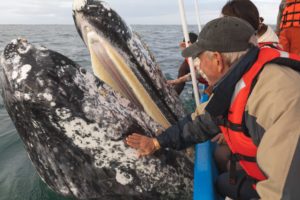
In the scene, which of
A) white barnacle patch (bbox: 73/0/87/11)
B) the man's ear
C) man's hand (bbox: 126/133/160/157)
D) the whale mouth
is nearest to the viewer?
the man's ear

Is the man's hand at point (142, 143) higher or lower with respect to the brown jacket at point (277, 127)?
lower

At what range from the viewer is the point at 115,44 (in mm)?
3725

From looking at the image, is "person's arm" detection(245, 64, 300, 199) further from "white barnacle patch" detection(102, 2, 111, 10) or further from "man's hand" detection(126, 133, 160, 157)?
"white barnacle patch" detection(102, 2, 111, 10)

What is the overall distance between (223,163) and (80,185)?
1.63 metres

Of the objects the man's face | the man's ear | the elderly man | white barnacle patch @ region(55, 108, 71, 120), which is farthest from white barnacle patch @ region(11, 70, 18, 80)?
the man's ear

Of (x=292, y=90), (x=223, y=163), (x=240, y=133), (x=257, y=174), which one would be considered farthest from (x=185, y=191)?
(x=292, y=90)

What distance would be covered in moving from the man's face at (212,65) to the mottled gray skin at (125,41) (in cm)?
134

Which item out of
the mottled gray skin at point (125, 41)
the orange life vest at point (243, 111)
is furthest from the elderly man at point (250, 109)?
the mottled gray skin at point (125, 41)

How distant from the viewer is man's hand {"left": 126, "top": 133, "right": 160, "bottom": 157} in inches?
125

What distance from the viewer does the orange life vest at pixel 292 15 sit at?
602cm

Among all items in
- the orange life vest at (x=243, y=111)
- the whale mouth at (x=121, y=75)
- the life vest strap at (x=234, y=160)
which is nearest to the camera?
the orange life vest at (x=243, y=111)

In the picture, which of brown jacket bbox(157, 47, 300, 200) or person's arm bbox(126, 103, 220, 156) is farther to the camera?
person's arm bbox(126, 103, 220, 156)

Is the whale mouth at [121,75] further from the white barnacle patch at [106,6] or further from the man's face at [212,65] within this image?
the man's face at [212,65]

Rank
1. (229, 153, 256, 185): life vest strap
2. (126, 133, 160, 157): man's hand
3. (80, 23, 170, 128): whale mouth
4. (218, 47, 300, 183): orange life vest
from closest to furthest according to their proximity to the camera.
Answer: (218, 47, 300, 183): orange life vest, (229, 153, 256, 185): life vest strap, (126, 133, 160, 157): man's hand, (80, 23, 170, 128): whale mouth
